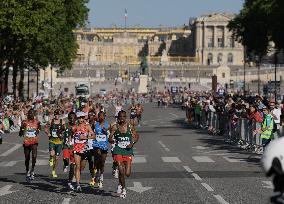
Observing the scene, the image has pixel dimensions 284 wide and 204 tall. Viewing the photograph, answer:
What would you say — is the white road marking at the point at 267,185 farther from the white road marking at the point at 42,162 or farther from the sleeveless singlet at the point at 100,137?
the white road marking at the point at 42,162

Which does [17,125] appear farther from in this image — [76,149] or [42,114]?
[76,149]

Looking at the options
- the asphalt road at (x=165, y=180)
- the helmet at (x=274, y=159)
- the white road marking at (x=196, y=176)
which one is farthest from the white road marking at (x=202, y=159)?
the helmet at (x=274, y=159)

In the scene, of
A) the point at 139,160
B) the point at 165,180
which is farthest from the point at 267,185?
the point at 139,160

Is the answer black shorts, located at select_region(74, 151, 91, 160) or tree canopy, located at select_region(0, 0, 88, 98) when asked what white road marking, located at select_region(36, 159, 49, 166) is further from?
tree canopy, located at select_region(0, 0, 88, 98)

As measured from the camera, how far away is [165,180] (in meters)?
20.0

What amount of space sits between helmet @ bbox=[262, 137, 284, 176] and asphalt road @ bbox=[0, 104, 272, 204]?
27.7ft

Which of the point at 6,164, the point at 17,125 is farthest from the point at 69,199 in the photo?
the point at 17,125

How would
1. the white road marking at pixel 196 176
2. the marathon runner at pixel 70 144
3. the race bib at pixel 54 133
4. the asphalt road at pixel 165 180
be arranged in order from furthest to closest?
1. the race bib at pixel 54 133
2. the white road marking at pixel 196 176
3. the marathon runner at pixel 70 144
4. the asphalt road at pixel 165 180

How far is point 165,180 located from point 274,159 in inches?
515

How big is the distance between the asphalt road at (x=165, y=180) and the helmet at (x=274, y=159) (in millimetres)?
8458

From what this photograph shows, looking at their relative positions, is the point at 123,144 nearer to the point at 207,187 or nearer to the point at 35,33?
the point at 207,187

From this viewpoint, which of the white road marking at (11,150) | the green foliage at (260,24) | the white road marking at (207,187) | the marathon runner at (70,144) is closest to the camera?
the marathon runner at (70,144)

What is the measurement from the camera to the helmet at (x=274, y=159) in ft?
22.7

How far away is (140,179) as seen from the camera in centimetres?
2036
